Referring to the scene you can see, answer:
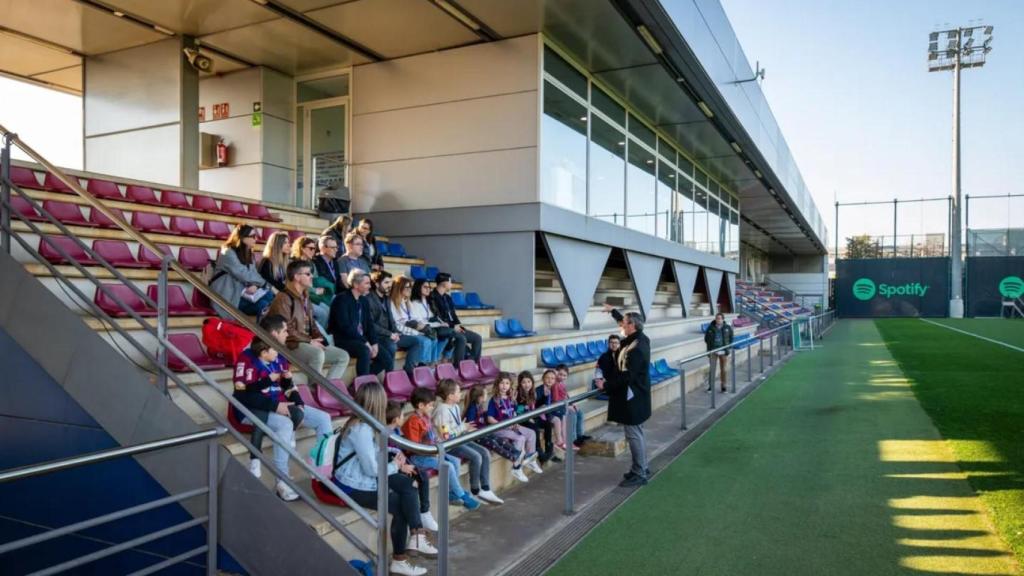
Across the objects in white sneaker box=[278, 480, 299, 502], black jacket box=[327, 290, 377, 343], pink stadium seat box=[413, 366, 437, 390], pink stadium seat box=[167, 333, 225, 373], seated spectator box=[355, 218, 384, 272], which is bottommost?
white sneaker box=[278, 480, 299, 502]

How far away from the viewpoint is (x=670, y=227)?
18.2 meters

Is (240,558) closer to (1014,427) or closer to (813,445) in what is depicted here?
(813,445)

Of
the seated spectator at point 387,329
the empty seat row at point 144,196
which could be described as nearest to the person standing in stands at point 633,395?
the seated spectator at point 387,329

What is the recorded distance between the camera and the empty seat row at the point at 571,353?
34.4 feet

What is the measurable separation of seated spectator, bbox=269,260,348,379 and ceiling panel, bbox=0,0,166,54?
7.70m

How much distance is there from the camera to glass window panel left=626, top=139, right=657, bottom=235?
49.7 ft

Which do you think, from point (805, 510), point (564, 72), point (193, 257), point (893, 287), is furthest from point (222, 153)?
point (893, 287)

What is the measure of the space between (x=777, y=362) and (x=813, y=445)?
415 inches

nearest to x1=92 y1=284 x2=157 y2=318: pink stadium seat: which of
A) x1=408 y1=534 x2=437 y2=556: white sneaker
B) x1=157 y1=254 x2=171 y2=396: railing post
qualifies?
x1=157 y1=254 x2=171 y2=396: railing post

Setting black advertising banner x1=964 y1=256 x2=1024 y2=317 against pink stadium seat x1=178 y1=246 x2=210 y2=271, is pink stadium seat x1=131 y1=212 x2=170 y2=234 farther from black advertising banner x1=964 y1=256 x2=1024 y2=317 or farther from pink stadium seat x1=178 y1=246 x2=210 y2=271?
black advertising banner x1=964 y1=256 x2=1024 y2=317

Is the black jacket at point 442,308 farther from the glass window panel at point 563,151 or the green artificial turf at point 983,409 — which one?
the green artificial turf at point 983,409

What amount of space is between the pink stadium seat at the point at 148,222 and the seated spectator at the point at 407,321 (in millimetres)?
3001

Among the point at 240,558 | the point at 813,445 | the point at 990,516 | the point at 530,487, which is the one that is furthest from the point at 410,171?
the point at 990,516

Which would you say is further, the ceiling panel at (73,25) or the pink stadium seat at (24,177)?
the ceiling panel at (73,25)
